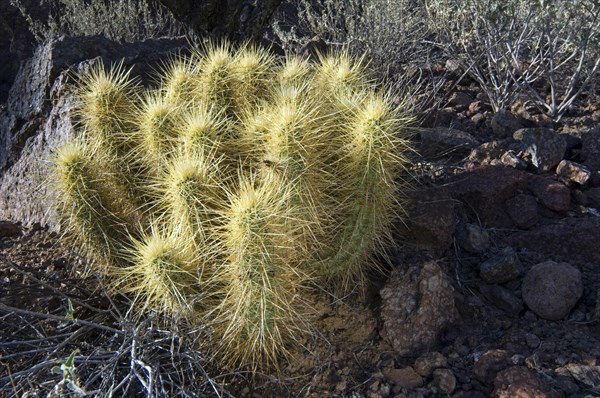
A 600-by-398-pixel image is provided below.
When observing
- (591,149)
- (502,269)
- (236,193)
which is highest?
(591,149)

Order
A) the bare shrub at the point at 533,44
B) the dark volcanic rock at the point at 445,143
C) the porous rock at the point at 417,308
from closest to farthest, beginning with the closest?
the porous rock at the point at 417,308
the dark volcanic rock at the point at 445,143
the bare shrub at the point at 533,44

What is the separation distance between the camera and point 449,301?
283cm

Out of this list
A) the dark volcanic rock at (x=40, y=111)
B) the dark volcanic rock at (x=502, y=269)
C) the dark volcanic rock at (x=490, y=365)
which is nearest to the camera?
the dark volcanic rock at (x=490, y=365)

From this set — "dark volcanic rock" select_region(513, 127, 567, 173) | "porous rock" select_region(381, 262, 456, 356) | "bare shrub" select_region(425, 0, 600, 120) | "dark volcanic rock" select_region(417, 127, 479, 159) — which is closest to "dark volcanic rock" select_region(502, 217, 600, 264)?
"dark volcanic rock" select_region(513, 127, 567, 173)

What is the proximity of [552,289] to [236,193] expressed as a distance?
1.48 meters

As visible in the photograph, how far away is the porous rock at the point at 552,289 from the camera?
283 centimetres

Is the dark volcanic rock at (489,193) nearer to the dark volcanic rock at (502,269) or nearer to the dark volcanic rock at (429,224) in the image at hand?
the dark volcanic rock at (429,224)

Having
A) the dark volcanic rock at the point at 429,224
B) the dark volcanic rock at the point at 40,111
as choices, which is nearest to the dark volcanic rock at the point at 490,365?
the dark volcanic rock at the point at 429,224

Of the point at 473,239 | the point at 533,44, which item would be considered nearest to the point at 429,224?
the point at 473,239

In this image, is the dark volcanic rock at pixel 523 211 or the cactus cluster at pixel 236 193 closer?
the cactus cluster at pixel 236 193

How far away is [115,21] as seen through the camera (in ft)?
20.7

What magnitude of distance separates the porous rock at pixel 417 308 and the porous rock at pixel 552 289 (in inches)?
14.7

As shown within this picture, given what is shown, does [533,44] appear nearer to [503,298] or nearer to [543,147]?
[543,147]

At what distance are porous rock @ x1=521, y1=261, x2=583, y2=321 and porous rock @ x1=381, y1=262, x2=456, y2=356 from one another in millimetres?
374
